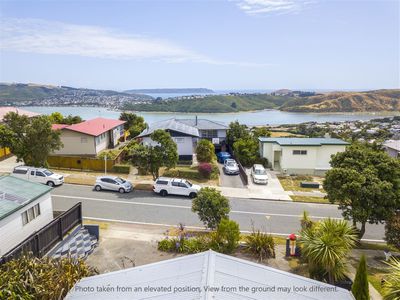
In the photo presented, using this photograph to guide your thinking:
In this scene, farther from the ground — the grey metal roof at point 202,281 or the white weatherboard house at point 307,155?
the grey metal roof at point 202,281

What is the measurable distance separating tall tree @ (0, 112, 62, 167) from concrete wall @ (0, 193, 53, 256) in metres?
12.0

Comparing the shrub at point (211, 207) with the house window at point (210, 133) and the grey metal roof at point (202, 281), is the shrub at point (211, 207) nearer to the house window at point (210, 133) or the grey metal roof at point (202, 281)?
→ the grey metal roof at point (202, 281)

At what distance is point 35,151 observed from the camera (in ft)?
88.2

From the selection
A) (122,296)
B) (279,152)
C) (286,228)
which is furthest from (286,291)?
(279,152)

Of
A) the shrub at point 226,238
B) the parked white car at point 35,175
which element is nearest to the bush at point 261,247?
the shrub at point 226,238

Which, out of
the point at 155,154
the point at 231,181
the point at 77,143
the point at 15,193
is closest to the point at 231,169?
the point at 231,181

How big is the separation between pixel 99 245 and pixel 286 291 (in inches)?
453

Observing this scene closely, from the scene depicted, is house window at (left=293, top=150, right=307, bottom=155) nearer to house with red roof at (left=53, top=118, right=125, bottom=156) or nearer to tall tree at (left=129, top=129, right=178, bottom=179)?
tall tree at (left=129, top=129, right=178, bottom=179)

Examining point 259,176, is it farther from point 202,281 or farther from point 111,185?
point 202,281

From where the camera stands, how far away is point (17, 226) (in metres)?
14.2

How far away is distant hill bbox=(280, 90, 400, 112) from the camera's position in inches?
6526

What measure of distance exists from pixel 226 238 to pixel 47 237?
8.49 m

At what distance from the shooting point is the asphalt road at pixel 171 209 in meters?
20.6

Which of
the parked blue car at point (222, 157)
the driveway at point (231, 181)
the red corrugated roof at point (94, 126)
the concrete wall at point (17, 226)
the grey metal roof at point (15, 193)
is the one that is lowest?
the driveway at point (231, 181)
